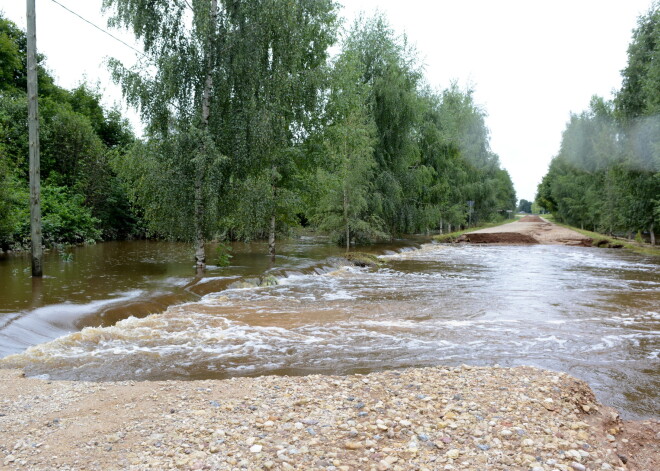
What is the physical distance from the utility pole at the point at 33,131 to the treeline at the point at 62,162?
5.52 m

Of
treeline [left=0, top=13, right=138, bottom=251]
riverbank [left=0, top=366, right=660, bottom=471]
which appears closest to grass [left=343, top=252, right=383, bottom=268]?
treeline [left=0, top=13, right=138, bottom=251]

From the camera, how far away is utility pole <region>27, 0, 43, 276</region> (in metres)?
12.0

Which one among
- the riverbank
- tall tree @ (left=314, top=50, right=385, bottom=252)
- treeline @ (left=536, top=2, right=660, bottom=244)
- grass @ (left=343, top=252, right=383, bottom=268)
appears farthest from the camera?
treeline @ (left=536, top=2, right=660, bottom=244)

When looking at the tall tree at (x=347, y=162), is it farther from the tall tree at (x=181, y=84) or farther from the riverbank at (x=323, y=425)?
the riverbank at (x=323, y=425)

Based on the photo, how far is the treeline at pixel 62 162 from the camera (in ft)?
74.2

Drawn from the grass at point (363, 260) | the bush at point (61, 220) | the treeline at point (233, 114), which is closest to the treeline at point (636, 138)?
the grass at point (363, 260)

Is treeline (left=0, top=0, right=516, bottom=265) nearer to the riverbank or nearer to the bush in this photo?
the bush

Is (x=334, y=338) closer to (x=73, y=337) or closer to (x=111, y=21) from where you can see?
(x=73, y=337)

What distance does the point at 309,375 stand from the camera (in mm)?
6145

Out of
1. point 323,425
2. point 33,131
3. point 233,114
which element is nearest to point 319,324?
point 323,425

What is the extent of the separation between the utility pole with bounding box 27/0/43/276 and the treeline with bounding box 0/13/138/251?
5.52 metres

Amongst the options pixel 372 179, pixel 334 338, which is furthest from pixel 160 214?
pixel 372 179

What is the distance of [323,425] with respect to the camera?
431 cm

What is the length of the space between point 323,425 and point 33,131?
12.2 m
